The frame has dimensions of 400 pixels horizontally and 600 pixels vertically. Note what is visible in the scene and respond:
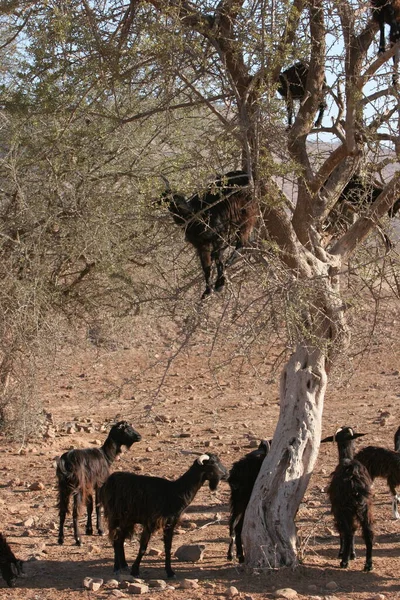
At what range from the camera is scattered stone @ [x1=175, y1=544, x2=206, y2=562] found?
6.71m

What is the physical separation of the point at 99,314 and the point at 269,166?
661 cm

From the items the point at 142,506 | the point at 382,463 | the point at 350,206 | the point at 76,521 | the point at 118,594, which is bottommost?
the point at 118,594

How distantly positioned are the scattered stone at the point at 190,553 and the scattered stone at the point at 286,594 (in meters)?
1.22

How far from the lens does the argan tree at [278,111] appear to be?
5742 millimetres

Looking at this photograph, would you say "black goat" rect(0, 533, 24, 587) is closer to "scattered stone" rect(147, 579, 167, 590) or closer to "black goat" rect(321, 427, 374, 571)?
"scattered stone" rect(147, 579, 167, 590)

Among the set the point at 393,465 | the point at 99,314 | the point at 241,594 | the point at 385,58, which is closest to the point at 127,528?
the point at 241,594

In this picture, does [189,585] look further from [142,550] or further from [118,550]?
[118,550]

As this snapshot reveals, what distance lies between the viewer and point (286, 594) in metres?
5.57

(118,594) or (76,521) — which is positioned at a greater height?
(76,521)

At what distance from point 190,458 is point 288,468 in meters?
4.35

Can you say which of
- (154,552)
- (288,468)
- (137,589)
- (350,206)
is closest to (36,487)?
(154,552)

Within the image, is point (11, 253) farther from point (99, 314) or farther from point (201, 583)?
point (201, 583)

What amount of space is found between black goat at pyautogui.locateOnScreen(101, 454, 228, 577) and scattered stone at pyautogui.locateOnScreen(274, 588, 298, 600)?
97cm

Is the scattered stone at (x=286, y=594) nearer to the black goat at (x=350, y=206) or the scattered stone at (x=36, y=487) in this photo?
the black goat at (x=350, y=206)
